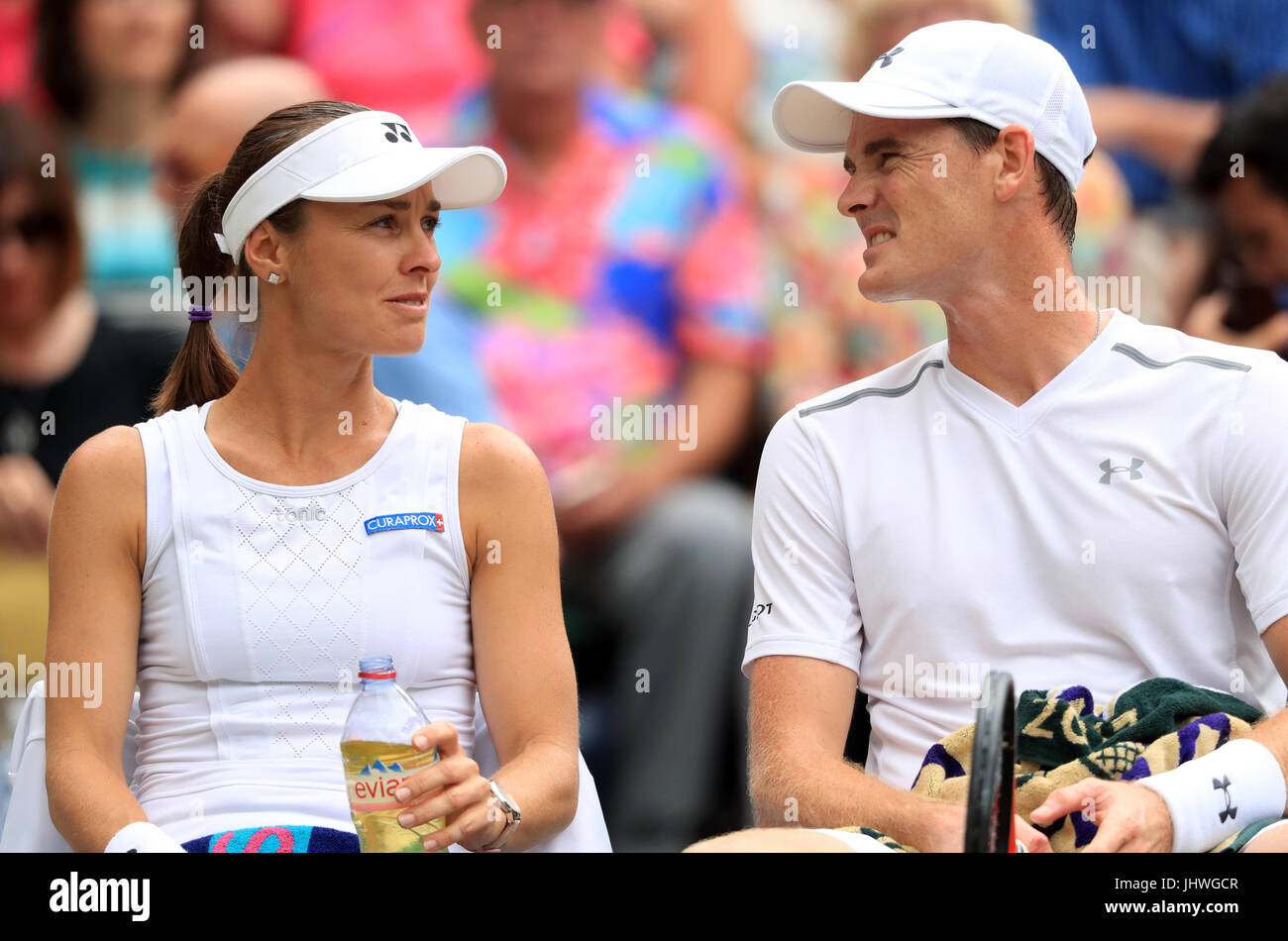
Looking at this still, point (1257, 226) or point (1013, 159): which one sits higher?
point (1257, 226)

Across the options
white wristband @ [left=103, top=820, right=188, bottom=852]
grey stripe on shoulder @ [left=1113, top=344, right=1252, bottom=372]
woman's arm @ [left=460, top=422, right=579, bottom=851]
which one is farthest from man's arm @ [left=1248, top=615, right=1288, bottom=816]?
white wristband @ [left=103, top=820, right=188, bottom=852]

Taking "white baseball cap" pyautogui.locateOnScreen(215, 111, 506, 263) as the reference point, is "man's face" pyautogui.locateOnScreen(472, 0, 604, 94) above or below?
above

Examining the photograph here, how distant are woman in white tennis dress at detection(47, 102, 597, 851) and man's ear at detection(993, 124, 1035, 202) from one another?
2.64ft

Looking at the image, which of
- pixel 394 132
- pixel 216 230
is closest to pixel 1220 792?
pixel 394 132

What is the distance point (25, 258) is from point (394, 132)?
7.58ft

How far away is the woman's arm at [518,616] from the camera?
2.44 metres

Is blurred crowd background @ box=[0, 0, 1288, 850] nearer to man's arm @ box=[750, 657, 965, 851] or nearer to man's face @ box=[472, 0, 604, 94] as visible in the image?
man's face @ box=[472, 0, 604, 94]

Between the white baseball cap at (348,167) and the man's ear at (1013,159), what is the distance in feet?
2.63

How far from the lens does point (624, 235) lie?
445 centimetres

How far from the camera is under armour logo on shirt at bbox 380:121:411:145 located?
2.58 metres

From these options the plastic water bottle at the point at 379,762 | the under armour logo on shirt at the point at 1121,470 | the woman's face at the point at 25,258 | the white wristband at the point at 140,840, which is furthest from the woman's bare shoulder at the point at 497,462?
the woman's face at the point at 25,258

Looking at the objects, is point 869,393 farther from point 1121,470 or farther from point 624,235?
point 624,235

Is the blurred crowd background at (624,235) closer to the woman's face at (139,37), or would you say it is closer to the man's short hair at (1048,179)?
the woman's face at (139,37)
